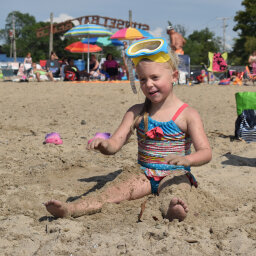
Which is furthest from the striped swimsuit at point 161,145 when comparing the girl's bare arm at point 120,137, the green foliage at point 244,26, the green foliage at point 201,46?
the green foliage at point 201,46

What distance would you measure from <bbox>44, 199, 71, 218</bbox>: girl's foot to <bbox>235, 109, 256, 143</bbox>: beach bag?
3.18 meters

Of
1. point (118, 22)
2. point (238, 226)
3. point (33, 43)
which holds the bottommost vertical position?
point (238, 226)

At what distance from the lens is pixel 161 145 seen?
8.69 ft

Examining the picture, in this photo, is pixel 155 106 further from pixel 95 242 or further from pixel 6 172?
pixel 6 172

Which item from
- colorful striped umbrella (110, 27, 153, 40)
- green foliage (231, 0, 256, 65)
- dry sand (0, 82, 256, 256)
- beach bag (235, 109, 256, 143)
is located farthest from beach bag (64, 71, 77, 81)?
green foliage (231, 0, 256, 65)

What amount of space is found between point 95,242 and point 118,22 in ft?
70.9

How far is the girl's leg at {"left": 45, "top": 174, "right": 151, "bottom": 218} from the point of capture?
2148mm

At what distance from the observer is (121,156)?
3.95 m

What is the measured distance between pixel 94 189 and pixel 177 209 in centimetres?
102

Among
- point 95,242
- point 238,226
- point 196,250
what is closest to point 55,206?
point 95,242

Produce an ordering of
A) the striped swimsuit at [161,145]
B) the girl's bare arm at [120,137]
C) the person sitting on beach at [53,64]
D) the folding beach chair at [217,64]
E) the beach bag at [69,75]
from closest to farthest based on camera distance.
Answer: the girl's bare arm at [120,137]
the striped swimsuit at [161,145]
the beach bag at [69,75]
the folding beach chair at [217,64]
the person sitting on beach at [53,64]

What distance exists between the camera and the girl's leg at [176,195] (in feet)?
6.92

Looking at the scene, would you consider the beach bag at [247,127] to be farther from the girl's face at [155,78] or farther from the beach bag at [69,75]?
the beach bag at [69,75]

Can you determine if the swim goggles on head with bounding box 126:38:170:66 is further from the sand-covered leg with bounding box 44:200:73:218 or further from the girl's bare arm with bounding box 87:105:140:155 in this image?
the sand-covered leg with bounding box 44:200:73:218
